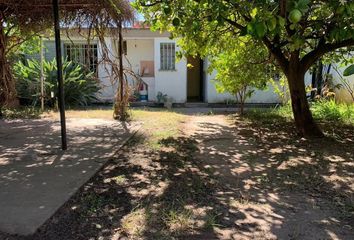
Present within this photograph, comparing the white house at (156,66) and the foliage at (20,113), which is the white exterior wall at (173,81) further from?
the foliage at (20,113)

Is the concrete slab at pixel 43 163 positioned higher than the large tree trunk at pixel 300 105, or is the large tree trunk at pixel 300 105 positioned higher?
the large tree trunk at pixel 300 105

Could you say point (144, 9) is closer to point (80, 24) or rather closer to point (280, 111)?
point (80, 24)

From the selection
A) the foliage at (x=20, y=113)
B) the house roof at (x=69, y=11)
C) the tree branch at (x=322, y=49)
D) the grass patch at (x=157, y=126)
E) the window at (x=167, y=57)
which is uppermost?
the house roof at (x=69, y=11)

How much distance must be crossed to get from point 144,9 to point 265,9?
494cm

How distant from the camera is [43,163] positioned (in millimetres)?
6418

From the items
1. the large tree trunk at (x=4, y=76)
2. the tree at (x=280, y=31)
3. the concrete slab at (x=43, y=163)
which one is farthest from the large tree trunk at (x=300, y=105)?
the large tree trunk at (x=4, y=76)

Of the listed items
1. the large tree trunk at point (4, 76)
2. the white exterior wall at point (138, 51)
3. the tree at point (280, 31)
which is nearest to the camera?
the tree at point (280, 31)

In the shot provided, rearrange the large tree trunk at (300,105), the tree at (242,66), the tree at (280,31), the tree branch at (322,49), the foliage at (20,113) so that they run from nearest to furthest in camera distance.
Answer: the tree at (280,31)
the tree branch at (322,49)
the large tree trunk at (300,105)
the tree at (242,66)
the foliage at (20,113)

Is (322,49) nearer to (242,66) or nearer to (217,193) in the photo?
(242,66)

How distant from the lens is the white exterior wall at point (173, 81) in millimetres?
16641

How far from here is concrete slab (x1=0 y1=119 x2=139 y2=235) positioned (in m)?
4.36

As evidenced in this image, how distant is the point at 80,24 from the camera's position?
981 cm

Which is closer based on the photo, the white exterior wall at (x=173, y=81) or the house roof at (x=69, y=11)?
the house roof at (x=69, y=11)

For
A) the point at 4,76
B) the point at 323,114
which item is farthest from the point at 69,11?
the point at 323,114
